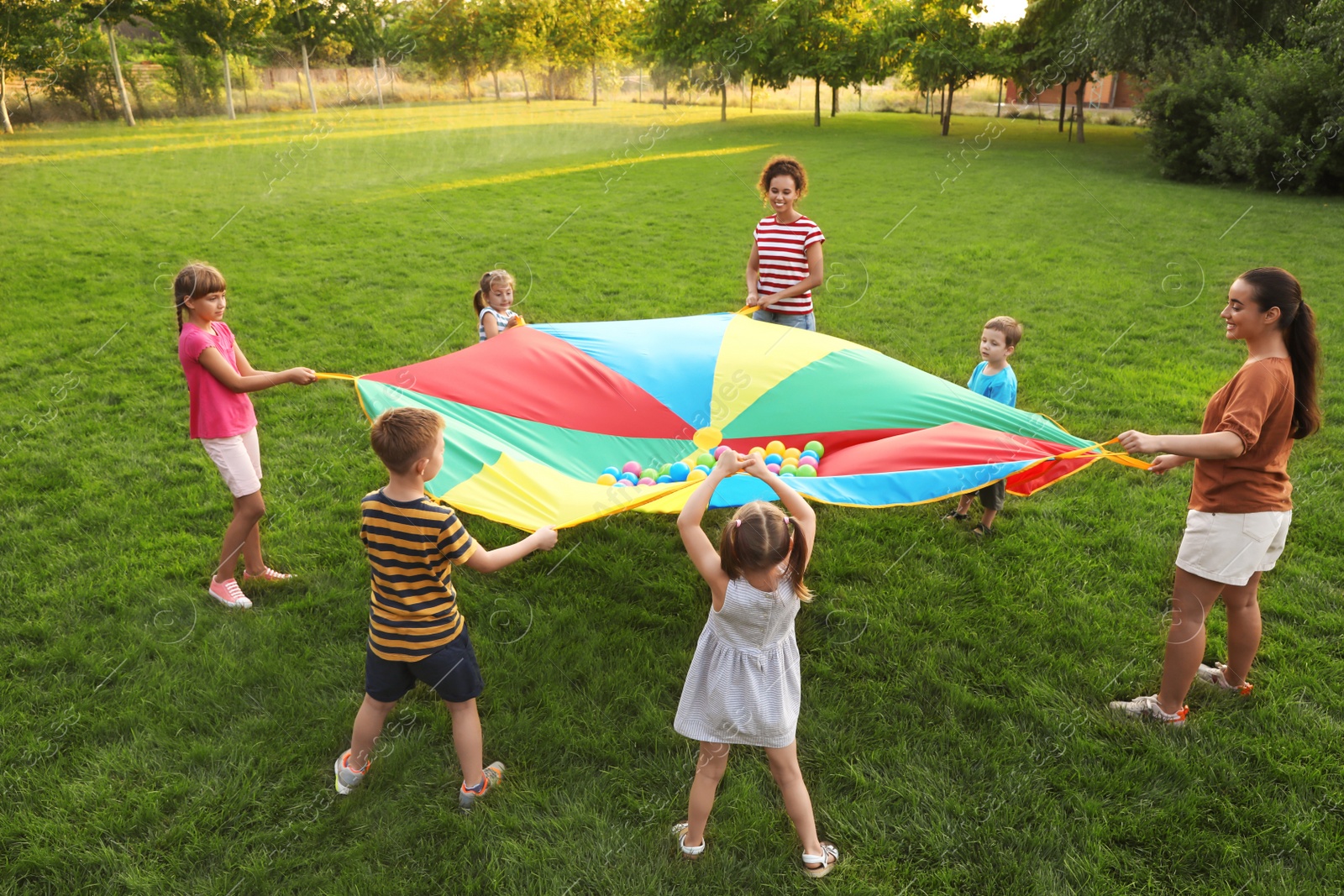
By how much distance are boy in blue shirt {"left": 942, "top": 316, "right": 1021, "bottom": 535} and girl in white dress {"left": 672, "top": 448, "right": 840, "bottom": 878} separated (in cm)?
156

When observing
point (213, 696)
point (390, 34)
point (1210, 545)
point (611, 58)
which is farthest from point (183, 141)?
point (1210, 545)

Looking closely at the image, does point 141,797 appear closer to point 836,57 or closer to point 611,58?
point 611,58

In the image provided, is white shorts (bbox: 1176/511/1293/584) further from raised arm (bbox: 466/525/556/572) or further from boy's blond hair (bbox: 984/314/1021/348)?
raised arm (bbox: 466/525/556/572)

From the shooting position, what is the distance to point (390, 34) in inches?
269

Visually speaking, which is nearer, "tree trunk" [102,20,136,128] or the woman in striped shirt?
the woman in striped shirt

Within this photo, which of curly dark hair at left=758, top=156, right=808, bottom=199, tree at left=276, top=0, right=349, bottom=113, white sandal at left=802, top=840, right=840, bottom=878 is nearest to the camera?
white sandal at left=802, top=840, right=840, bottom=878

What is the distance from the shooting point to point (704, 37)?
12445 mm

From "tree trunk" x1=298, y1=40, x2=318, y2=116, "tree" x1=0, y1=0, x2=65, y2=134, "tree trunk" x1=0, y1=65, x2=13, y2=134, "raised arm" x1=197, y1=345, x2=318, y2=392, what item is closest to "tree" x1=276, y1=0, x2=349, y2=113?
"tree trunk" x1=298, y1=40, x2=318, y2=116

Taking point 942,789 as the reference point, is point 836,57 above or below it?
above

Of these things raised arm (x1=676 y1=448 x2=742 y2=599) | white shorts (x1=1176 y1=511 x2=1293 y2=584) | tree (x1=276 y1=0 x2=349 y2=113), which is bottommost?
white shorts (x1=1176 y1=511 x2=1293 y2=584)

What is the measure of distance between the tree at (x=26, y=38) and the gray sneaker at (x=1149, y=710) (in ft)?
33.7

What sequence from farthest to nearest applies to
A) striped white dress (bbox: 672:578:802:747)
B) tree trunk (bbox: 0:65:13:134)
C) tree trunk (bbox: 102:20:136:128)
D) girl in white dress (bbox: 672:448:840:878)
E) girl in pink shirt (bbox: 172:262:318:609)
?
tree trunk (bbox: 102:20:136:128) → tree trunk (bbox: 0:65:13:134) → girl in pink shirt (bbox: 172:262:318:609) → striped white dress (bbox: 672:578:802:747) → girl in white dress (bbox: 672:448:840:878)

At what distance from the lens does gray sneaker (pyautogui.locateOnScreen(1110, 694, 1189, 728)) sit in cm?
258

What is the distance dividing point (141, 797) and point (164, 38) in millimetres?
9822
